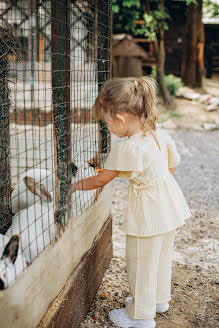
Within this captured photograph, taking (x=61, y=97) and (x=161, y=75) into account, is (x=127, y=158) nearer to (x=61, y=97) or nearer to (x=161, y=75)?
(x=61, y=97)

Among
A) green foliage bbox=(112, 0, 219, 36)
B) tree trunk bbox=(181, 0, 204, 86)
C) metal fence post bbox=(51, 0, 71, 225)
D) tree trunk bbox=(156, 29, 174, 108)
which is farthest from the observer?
tree trunk bbox=(181, 0, 204, 86)

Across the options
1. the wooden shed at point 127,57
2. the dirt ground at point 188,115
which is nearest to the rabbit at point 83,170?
the dirt ground at point 188,115

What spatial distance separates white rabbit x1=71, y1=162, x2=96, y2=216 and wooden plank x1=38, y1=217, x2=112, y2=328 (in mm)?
298

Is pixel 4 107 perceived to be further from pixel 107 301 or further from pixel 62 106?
pixel 107 301

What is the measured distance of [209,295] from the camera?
2865 mm

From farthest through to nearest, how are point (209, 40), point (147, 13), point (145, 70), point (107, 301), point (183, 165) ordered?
point (209, 40) < point (145, 70) < point (147, 13) < point (183, 165) < point (107, 301)

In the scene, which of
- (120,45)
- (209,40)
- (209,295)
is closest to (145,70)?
(120,45)

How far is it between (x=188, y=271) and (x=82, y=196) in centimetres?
118

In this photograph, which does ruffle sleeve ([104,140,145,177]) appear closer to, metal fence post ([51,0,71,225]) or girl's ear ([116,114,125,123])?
girl's ear ([116,114,125,123])

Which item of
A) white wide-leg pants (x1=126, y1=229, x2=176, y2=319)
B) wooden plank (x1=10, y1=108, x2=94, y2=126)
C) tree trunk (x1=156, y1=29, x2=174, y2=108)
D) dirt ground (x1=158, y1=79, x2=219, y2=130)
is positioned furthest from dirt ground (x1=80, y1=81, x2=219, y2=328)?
tree trunk (x1=156, y1=29, x2=174, y2=108)

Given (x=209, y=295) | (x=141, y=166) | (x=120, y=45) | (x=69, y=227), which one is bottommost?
(x=209, y=295)

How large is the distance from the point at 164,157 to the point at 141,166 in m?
0.22

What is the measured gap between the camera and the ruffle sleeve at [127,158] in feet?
6.98

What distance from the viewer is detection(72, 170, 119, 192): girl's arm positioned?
2.19 m
